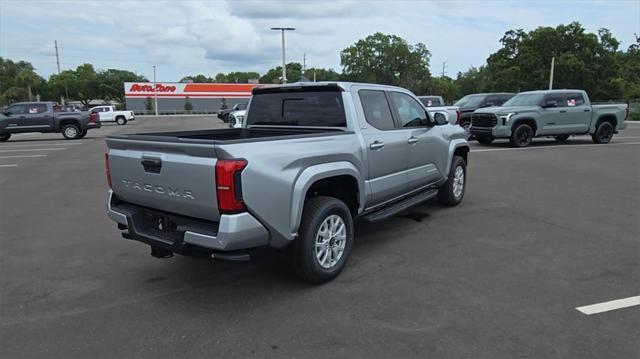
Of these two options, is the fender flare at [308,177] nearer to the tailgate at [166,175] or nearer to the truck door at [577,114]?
the tailgate at [166,175]

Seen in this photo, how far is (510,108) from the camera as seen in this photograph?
1538cm

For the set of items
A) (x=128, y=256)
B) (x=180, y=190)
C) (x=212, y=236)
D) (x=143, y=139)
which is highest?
(x=143, y=139)

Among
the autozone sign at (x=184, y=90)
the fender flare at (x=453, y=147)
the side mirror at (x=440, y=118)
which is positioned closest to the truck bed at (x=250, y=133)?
the side mirror at (x=440, y=118)

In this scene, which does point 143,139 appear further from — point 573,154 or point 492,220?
point 573,154

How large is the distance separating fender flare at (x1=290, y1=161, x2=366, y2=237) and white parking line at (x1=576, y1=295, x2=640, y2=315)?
2282mm

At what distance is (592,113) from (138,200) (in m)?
16.6

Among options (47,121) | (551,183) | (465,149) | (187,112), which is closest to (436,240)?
(465,149)

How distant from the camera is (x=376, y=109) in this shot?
5.29 m

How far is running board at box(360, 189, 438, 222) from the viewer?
5.01m

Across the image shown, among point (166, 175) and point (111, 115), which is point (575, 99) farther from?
point (111, 115)

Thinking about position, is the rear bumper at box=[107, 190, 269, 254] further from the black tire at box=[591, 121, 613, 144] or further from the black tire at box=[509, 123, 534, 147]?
the black tire at box=[591, 121, 613, 144]

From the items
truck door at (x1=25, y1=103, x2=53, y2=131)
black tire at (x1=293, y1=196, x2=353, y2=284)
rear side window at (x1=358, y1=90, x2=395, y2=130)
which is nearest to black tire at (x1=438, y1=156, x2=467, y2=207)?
rear side window at (x1=358, y1=90, x2=395, y2=130)

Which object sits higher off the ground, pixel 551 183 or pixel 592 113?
pixel 592 113

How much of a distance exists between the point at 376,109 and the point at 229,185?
2.48m
